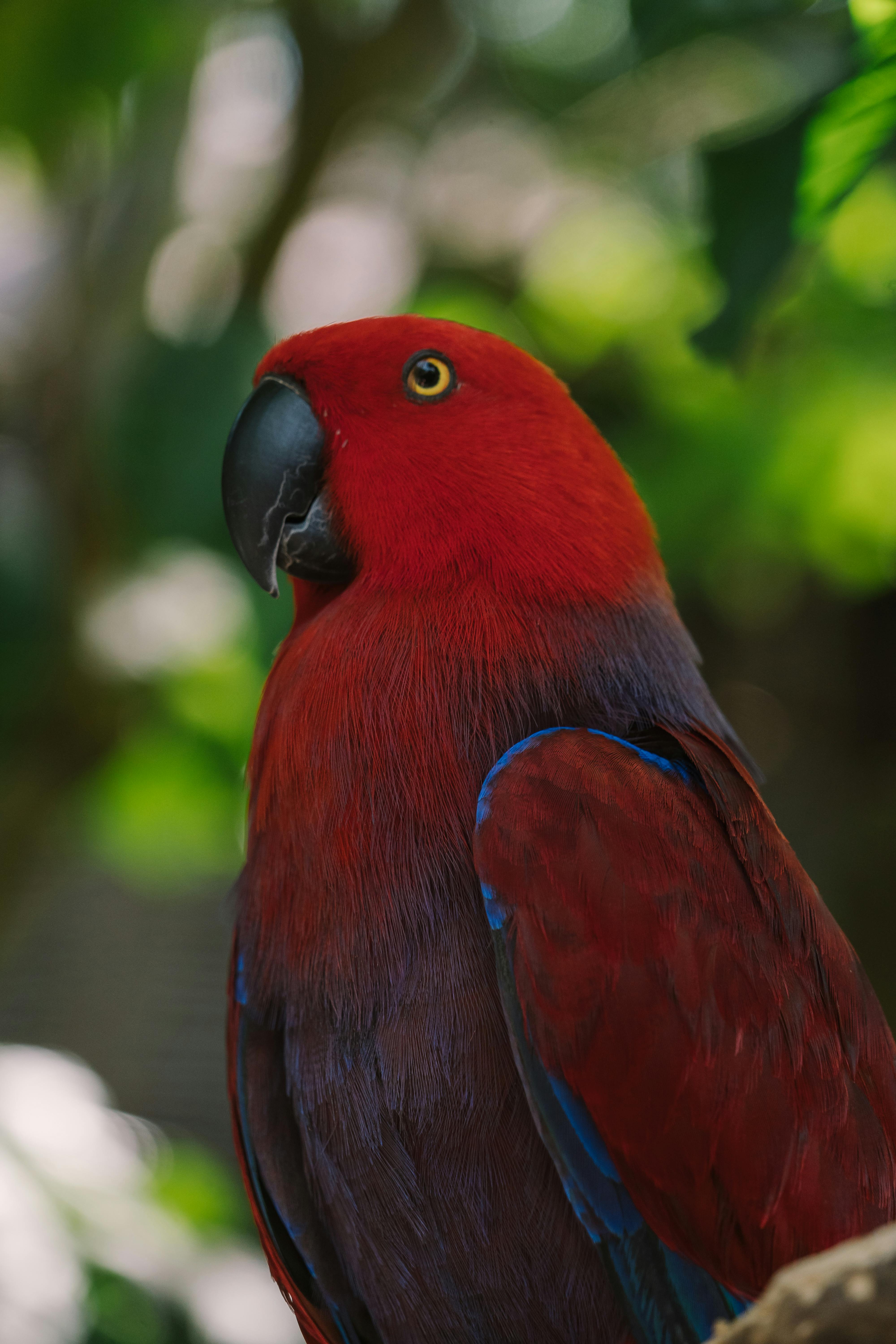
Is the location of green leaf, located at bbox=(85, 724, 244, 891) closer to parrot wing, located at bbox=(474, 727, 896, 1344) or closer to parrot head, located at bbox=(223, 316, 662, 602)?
parrot head, located at bbox=(223, 316, 662, 602)

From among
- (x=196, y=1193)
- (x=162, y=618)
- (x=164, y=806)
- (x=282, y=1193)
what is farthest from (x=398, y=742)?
(x=164, y=806)

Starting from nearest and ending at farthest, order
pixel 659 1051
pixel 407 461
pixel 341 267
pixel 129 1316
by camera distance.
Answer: pixel 659 1051 → pixel 407 461 → pixel 129 1316 → pixel 341 267

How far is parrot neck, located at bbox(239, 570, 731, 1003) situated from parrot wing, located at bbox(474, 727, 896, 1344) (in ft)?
0.20

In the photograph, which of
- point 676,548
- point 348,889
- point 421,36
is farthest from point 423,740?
point 421,36

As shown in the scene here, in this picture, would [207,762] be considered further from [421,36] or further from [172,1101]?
[421,36]

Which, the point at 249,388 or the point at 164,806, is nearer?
the point at 249,388

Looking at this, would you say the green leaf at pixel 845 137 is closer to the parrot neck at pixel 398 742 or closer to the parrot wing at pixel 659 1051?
the parrot neck at pixel 398 742

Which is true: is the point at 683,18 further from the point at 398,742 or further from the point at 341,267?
the point at 341,267

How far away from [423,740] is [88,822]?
7.06 feet

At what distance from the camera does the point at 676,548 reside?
2.50 m

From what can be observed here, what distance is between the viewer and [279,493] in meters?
1.12

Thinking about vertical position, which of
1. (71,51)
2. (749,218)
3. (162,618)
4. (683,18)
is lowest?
(749,218)

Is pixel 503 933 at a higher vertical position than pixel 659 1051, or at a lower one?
higher

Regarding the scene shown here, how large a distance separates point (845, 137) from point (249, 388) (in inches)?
48.5
